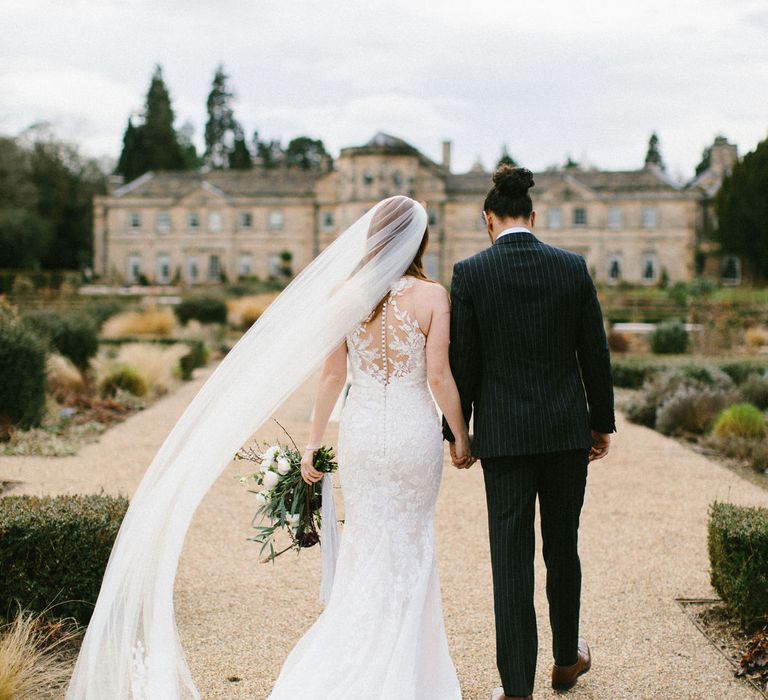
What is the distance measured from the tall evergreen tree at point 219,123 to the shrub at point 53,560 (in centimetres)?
7248

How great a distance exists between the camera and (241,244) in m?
54.5

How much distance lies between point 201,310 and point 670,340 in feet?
39.9

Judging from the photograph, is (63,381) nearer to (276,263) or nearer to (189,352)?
(189,352)

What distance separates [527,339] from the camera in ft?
10.3

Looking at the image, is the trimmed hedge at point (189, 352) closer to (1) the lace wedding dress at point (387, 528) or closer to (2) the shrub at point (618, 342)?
(2) the shrub at point (618, 342)

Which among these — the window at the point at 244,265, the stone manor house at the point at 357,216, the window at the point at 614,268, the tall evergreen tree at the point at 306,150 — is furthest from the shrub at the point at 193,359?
the tall evergreen tree at the point at 306,150

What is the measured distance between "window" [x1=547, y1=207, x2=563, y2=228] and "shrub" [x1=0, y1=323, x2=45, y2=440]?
45.1 metres

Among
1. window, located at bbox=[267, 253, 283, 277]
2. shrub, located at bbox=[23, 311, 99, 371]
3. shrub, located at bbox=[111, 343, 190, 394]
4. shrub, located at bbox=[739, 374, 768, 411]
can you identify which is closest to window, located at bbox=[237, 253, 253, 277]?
window, located at bbox=[267, 253, 283, 277]

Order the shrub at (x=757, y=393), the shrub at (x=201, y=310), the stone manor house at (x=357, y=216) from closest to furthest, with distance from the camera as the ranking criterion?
1. the shrub at (x=757, y=393)
2. the shrub at (x=201, y=310)
3. the stone manor house at (x=357, y=216)

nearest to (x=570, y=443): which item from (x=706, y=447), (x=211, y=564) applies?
(x=211, y=564)

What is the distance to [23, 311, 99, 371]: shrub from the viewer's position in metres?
13.4

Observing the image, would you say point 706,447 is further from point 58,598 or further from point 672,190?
point 672,190

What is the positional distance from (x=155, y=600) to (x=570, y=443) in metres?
1.59

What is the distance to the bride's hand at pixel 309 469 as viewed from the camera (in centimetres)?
340
